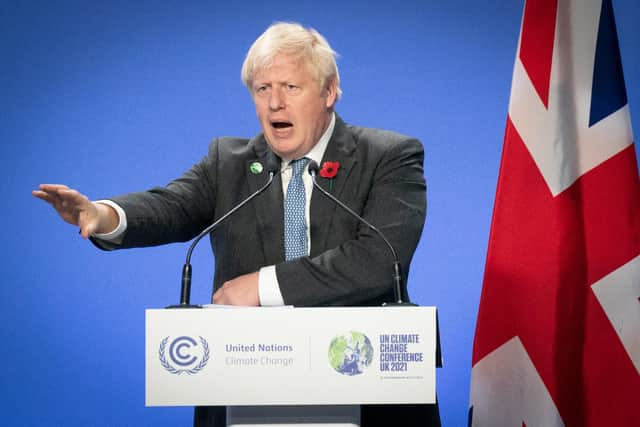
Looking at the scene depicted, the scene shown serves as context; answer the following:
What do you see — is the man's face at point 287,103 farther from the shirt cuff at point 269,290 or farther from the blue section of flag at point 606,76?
the blue section of flag at point 606,76

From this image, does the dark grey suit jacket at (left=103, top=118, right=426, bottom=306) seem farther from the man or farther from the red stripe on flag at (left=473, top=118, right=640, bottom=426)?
the red stripe on flag at (left=473, top=118, right=640, bottom=426)

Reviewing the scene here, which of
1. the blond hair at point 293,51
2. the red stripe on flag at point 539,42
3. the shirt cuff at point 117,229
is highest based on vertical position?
the red stripe on flag at point 539,42

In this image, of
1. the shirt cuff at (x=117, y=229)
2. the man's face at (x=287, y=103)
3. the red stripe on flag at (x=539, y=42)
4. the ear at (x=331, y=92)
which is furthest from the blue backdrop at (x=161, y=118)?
the shirt cuff at (x=117, y=229)

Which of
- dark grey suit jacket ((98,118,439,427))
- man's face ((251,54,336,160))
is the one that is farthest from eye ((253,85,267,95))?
dark grey suit jacket ((98,118,439,427))

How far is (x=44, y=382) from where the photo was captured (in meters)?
3.58

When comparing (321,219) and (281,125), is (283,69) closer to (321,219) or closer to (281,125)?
(281,125)

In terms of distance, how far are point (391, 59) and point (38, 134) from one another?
145 centimetres

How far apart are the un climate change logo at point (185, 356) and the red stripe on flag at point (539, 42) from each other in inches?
49.4

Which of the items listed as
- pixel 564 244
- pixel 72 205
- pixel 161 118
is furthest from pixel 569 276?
pixel 161 118

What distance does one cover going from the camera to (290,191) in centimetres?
216

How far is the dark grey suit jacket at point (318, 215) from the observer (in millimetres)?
1900

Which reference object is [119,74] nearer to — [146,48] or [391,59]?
[146,48]

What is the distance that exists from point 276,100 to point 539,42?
0.74 meters

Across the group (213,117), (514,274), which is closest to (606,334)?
(514,274)
